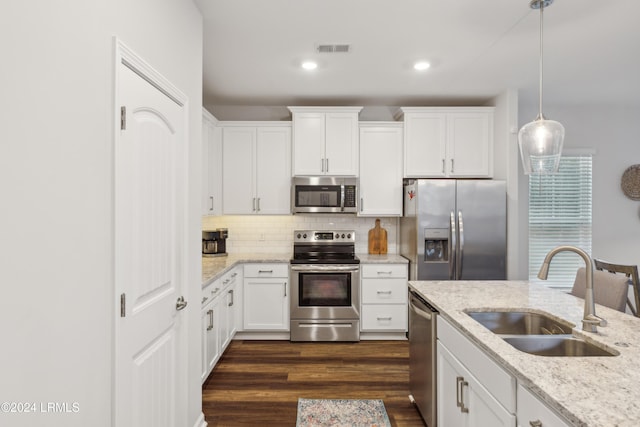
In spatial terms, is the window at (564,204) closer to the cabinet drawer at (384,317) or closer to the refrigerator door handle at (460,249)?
the refrigerator door handle at (460,249)

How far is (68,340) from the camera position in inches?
43.7

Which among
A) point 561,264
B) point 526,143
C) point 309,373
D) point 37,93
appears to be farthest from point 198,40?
point 561,264

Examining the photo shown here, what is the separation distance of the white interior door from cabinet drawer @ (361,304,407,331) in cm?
235

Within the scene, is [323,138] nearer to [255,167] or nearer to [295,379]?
[255,167]

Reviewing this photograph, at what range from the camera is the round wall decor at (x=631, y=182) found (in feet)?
15.1

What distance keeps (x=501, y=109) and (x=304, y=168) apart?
2.23m

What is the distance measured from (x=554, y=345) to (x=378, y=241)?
299cm

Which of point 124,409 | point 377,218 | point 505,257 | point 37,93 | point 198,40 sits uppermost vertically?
point 198,40

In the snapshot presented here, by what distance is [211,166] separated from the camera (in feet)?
13.5

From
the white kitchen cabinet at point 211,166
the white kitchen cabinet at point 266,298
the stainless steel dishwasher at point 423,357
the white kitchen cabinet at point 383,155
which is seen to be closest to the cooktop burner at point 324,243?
the white kitchen cabinet at point 266,298

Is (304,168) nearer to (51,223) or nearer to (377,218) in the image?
(377,218)

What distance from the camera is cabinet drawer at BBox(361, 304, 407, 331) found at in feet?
13.5

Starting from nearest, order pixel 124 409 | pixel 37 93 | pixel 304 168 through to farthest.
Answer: pixel 37 93, pixel 124 409, pixel 304 168

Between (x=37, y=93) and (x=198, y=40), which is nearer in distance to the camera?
(x=37, y=93)
